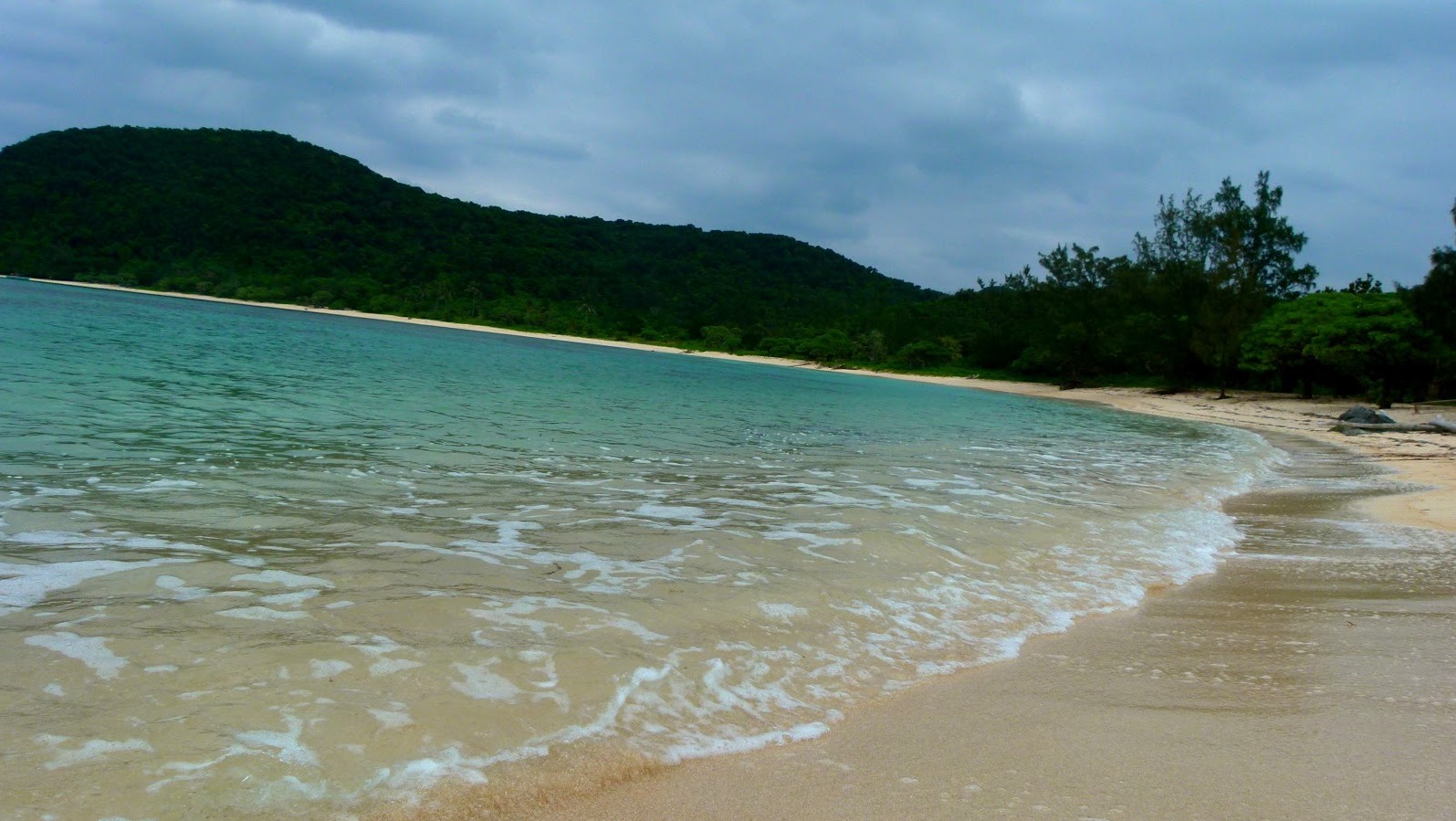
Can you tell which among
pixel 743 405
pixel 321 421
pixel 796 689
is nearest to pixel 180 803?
pixel 796 689

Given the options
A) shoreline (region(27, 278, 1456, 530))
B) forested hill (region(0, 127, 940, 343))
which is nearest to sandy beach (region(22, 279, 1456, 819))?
shoreline (region(27, 278, 1456, 530))

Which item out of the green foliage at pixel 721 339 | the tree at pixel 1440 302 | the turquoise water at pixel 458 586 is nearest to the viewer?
the turquoise water at pixel 458 586

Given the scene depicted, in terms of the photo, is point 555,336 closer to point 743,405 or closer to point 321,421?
point 743,405

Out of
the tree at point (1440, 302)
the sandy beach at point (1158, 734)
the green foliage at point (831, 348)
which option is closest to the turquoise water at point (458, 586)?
the sandy beach at point (1158, 734)

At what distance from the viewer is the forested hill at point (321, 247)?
3698 inches

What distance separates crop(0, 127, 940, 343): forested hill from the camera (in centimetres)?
9394

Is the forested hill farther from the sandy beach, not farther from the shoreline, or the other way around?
the sandy beach

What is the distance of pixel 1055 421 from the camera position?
24.5 metres

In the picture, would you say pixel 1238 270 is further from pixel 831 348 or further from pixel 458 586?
pixel 458 586

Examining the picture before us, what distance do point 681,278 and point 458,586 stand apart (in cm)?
11933

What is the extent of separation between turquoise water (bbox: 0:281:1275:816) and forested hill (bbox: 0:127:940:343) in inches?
3259

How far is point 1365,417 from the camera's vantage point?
2417cm

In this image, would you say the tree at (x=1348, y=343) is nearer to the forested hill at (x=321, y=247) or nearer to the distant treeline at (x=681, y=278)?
the distant treeline at (x=681, y=278)

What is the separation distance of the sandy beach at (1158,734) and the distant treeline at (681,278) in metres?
34.7
